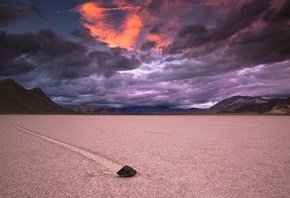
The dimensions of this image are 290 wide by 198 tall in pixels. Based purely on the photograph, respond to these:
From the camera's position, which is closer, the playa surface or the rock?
the playa surface

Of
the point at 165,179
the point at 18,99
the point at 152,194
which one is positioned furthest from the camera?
the point at 18,99

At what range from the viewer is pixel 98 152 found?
376 inches

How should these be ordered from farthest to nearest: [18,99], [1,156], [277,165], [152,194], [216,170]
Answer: [18,99] → [1,156] → [277,165] → [216,170] → [152,194]

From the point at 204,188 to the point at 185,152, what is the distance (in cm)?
437

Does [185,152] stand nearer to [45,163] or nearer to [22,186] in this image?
[45,163]

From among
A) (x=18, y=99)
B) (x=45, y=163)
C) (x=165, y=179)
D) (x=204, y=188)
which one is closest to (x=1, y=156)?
(x=45, y=163)

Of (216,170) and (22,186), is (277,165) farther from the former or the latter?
(22,186)

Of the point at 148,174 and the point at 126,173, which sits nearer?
the point at 126,173

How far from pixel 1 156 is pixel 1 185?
13.2 feet

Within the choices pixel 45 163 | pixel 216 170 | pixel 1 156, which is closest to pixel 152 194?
pixel 216 170

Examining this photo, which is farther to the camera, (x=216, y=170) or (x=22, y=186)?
(x=216, y=170)

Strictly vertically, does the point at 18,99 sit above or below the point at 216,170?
above

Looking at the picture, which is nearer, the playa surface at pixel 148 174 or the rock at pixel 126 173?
the playa surface at pixel 148 174

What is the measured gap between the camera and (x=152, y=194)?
4.89 m
